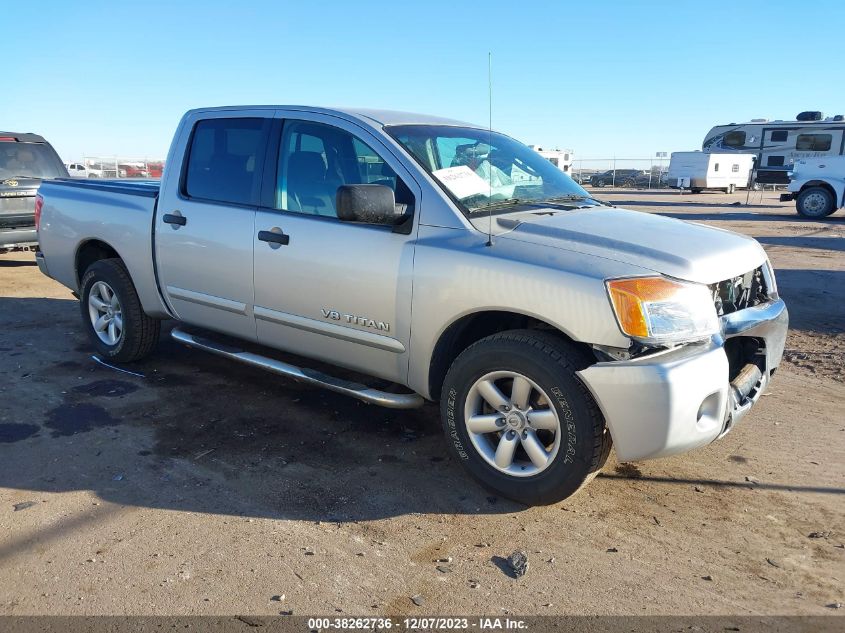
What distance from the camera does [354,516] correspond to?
3.20 metres

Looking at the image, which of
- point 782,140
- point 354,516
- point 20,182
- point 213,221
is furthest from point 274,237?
point 782,140

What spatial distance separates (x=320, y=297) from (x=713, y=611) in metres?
2.44

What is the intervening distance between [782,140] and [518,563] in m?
32.3

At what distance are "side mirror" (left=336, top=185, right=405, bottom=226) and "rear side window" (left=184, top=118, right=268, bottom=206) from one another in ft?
3.44

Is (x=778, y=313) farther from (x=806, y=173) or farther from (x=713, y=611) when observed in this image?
(x=806, y=173)

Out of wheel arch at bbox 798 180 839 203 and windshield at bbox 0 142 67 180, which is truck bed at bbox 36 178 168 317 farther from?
wheel arch at bbox 798 180 839 203

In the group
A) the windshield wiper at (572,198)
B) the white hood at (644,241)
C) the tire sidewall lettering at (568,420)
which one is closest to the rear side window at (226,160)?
the white hood at (644,241)

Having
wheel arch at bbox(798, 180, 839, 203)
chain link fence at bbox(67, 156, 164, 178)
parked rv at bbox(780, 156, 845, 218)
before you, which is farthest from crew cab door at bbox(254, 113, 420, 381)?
chain link fence at bbox(67, 156, 164, 178)

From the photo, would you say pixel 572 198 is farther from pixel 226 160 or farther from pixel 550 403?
pixel 226 160

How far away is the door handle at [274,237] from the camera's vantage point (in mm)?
3955

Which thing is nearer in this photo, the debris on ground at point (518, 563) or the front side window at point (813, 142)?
the debris on ground at point (518, 563)

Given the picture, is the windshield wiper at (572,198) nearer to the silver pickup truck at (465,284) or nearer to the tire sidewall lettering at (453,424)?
the silver pickup truck at (465,284)

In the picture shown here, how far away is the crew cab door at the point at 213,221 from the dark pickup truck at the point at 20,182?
564 centimetres

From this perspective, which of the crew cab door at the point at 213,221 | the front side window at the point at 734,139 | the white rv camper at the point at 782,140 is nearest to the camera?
the crew cab door at the point at 213,221
